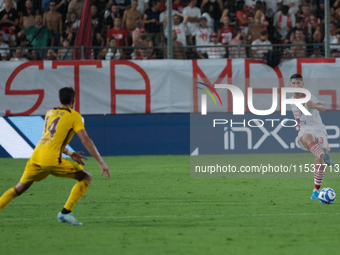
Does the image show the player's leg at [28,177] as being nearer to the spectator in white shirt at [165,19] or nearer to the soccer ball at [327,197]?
the soccer ball at [327,197]

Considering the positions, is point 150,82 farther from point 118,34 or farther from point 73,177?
point 73,177

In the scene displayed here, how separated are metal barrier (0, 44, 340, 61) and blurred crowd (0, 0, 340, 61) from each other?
0.03m

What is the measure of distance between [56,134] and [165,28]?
34.8 feet

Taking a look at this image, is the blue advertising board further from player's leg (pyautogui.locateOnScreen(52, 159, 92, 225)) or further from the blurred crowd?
player's leg (pyautogui.locateOnScreen(52, 159, 92, 225))

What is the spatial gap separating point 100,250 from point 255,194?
4227 millimetres

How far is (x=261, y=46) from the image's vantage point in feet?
51.8

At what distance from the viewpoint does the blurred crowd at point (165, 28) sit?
15969mm

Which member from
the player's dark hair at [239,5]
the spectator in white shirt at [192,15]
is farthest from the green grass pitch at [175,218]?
the player's dark hair at [239,5]

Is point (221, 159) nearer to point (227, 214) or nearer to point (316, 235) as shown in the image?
point (227, 214)

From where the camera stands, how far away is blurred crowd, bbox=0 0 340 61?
1597cm

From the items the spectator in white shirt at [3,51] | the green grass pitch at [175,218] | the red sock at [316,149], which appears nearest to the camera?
the green grass pitch at [175,218]

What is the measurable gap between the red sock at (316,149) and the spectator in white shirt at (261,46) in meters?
8.04

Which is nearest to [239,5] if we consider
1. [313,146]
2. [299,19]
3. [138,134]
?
[299,19]

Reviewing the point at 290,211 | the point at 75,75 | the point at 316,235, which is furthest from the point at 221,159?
the point at 316,235
